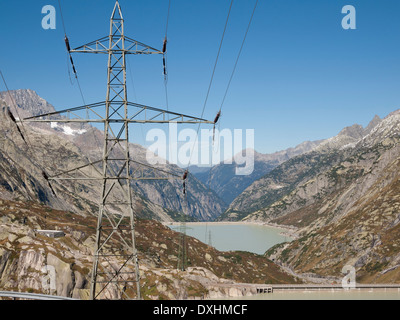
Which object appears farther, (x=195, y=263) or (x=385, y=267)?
(x=385, y=267)

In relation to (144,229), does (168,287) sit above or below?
below
